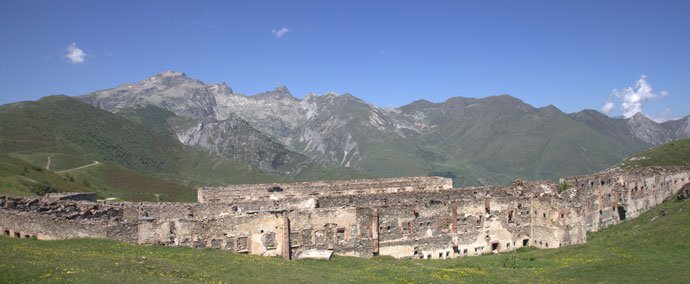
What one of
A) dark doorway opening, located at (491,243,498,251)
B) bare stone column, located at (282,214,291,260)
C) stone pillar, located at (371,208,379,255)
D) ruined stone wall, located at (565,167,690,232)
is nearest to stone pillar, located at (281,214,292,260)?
bare stone column, located at (282,214,291,260)

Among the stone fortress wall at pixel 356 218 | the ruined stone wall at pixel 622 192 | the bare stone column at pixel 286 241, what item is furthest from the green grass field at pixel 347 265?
Answer: the ruined stone wall at pixel 622 192

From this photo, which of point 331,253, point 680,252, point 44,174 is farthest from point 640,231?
point 44,174

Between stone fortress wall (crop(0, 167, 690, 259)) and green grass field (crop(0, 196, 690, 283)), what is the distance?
7.89 ft

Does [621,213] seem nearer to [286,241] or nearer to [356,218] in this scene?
A: [356,218]

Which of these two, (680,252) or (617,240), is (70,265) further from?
(617,240)

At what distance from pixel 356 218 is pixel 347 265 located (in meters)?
6.39

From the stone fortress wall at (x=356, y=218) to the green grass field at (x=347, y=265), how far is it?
2406 mm

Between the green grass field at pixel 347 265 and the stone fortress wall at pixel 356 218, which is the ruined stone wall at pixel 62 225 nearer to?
the stone fortress wall at pixel 356 218

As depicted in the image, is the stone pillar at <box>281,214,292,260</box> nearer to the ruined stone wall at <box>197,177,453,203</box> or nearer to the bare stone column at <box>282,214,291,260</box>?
the bare stone column at <box>282,214,291,260</box>

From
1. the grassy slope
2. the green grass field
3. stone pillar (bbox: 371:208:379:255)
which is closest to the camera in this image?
the green grass field

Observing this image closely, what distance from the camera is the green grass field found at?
24906 millimetres

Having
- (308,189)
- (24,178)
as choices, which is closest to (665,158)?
(308,189)

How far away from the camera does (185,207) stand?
4925 cm

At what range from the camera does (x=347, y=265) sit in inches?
1563
